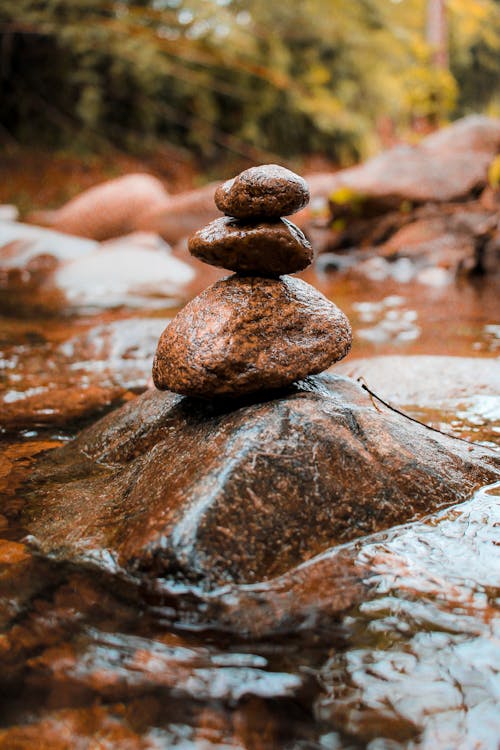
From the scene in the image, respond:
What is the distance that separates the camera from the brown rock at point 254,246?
8.83 feet

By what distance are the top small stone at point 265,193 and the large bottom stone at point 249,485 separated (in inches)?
28.4

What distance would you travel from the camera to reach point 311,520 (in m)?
2.33

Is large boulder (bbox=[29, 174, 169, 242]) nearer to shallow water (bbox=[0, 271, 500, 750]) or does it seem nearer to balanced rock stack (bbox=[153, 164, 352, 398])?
balanced rock stack (bbox=[153, 164, 352, 398])

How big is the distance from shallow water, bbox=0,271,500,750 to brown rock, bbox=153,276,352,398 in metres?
0.75

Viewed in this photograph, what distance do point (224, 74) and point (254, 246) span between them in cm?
1401

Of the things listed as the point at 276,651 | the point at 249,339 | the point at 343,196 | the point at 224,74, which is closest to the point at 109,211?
the point at 343,196

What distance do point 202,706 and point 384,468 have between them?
114 cm

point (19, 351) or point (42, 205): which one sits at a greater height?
point (42, 205)

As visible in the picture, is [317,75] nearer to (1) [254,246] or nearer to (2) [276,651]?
(1) [254,246]

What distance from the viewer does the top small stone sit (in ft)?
8.64

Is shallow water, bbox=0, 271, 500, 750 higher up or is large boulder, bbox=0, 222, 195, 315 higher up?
large boulder, bbox=0, 222, 195, 315

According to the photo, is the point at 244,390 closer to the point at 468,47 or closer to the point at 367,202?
the point at 367,202

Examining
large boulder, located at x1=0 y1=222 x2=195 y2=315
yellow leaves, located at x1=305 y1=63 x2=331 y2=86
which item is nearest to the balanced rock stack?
large boulder, located at x1=0 y1=222 x2=195 y2=315

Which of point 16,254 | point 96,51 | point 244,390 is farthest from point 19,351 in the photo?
point 96,51
